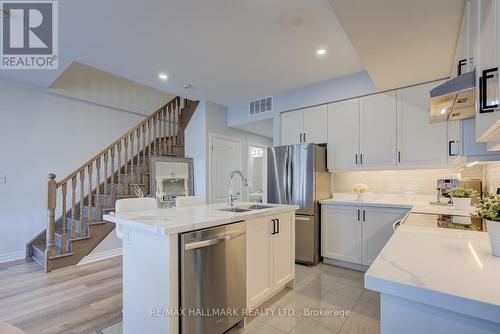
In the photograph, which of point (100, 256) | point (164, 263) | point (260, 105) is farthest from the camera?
point (260, 105)

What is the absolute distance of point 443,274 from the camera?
32.1 inches

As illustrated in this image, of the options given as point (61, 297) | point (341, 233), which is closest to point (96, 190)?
point (61, 297)

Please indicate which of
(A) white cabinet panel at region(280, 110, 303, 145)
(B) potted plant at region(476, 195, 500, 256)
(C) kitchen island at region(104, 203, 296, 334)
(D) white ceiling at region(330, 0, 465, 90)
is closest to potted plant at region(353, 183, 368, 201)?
(A) white cabinet panel at region(280, 110, 303, 145)

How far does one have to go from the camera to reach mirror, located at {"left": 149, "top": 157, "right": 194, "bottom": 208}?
172 inches

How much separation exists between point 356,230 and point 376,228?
25cm

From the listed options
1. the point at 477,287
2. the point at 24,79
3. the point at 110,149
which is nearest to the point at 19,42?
the point at 24,79

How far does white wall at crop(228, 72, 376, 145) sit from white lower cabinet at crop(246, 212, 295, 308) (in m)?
1.93

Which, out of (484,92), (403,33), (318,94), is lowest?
(484,92)

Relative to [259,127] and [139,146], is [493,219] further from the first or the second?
[139,146]

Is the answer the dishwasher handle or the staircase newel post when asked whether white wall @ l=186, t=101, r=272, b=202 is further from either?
the dishwasher handle

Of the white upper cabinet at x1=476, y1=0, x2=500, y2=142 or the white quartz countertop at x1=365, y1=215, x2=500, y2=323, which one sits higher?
the white upper cabinet at x1=476, y1=0, x2=500, y2=142

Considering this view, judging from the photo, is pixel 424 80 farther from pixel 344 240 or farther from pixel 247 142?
pixel 247 142

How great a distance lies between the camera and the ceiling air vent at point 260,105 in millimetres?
4316

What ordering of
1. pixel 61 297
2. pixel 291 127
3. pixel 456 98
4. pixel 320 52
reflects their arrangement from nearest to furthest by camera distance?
pixel 456 98, pixel 61 297, pixel 320 52, pixel 291 127
